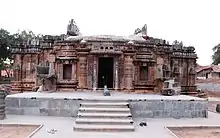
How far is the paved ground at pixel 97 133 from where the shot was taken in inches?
365

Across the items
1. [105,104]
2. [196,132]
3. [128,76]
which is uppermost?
[128,76]

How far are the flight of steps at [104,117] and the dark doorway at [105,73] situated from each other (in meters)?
5.94

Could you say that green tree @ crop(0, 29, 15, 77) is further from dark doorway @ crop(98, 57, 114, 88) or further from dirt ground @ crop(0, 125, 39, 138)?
dirt ground @ crop(0, 125, 39, 138)

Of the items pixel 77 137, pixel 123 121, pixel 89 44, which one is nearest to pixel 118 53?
pixel 89 44

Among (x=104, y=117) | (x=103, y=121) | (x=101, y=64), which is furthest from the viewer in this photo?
(x=101, y=64)

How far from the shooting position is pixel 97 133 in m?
9.73

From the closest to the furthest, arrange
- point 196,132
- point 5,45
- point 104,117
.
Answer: point 196,132, point 104,117, point 5,45

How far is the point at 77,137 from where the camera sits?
8977 millimetres

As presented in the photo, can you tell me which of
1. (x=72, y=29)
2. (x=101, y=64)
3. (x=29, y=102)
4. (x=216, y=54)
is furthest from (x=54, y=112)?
(x=216, y=54)

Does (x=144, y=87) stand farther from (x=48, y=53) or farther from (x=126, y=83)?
(x=48, y=53)

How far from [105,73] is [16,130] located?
30.9 feet

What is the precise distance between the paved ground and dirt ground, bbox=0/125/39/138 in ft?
1.28

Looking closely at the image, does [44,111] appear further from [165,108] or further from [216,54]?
[216,54]

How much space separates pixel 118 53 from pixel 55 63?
3.75 meters
